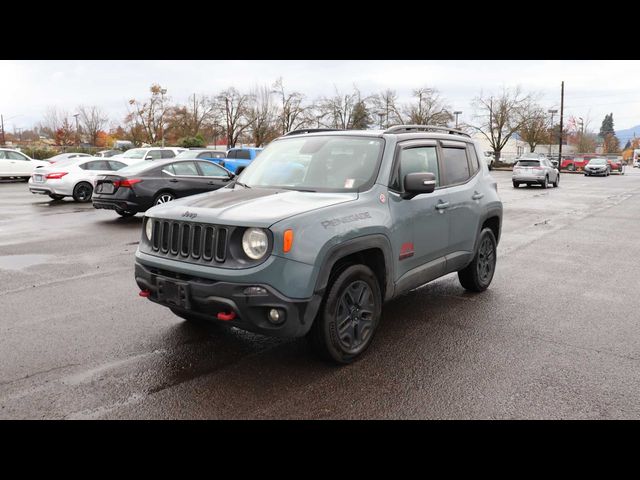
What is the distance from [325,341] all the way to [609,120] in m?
194

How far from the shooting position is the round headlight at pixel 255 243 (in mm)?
3613

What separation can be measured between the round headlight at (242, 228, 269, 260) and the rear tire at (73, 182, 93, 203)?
1500cm

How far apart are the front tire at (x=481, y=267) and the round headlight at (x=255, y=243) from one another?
131 inches

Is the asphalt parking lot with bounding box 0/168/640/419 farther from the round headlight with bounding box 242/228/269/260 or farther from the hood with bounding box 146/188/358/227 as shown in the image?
the hood with bounding box 146/188/358/227

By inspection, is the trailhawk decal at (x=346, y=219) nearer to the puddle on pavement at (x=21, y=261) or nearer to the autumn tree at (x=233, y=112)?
the puddle on pavement at (x=21, y=261)

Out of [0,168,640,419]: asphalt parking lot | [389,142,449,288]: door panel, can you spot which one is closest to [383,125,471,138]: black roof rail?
[389,142,449,288]: door panel

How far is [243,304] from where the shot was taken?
3.55m

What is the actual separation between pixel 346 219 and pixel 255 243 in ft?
2.51

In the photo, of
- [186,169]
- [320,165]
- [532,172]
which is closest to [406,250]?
[320,165]

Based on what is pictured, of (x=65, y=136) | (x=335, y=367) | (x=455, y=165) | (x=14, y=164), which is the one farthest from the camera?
(x=65, y=136)

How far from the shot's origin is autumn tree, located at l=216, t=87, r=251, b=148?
5200cm

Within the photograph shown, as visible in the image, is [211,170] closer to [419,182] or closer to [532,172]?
[419,182]

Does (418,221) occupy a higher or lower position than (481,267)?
higher

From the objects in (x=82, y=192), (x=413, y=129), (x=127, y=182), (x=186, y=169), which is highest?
(x=413, y=129)
